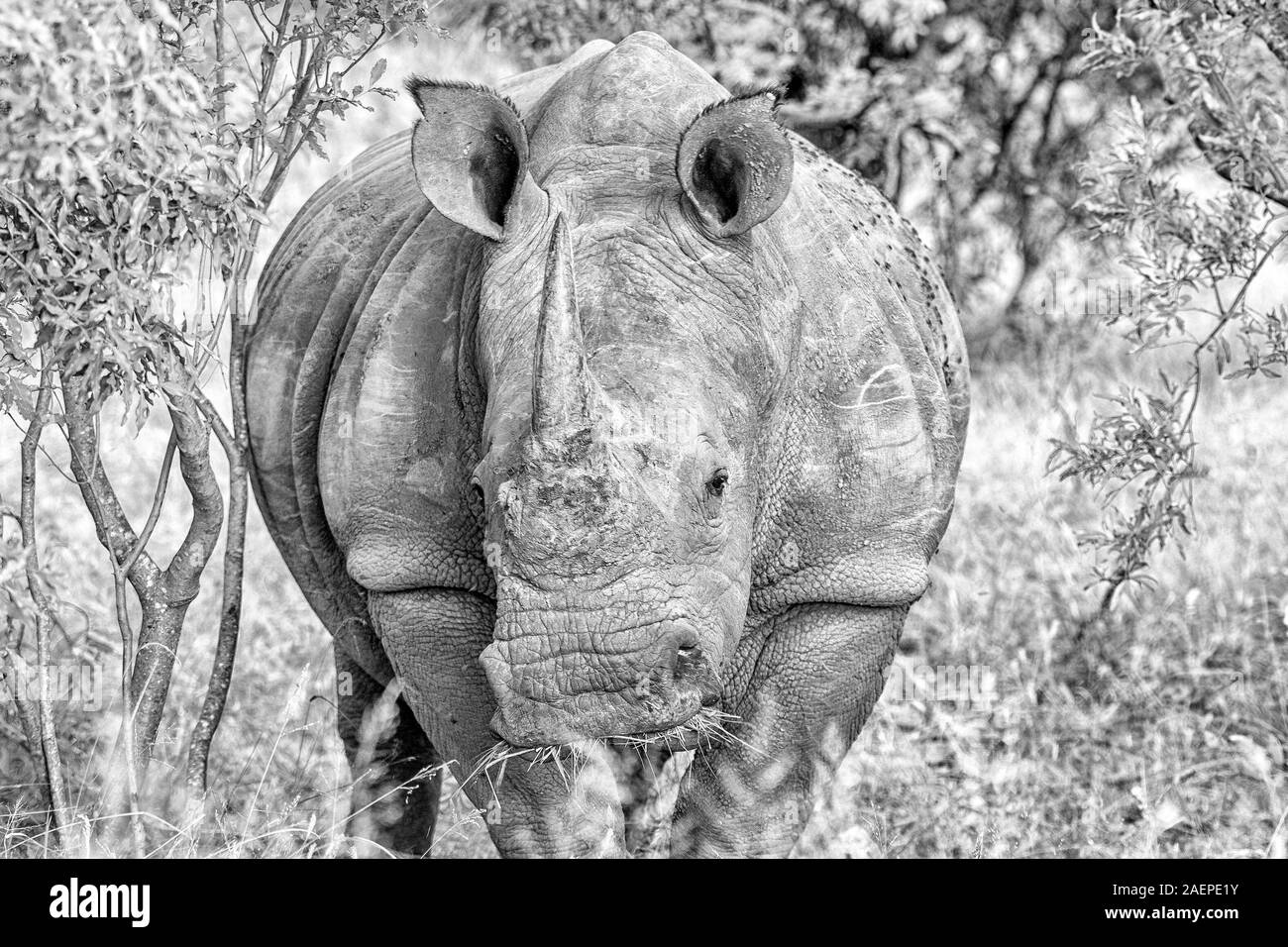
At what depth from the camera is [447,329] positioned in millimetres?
5195

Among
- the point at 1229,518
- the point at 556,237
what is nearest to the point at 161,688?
the point at 556,237

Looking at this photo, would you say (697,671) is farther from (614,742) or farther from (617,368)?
(617,368)

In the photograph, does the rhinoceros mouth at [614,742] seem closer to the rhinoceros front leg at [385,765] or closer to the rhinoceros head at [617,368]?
the rhinoceros head at [617,368]

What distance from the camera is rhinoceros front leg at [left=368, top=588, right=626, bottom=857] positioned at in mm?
5152

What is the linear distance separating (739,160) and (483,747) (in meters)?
1.78

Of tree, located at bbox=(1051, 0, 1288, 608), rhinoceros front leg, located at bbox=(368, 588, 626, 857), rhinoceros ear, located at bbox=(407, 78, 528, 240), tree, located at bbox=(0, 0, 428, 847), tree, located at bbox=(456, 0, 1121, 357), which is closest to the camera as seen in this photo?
tree, located at bbox=(0, 0, 428, 847)

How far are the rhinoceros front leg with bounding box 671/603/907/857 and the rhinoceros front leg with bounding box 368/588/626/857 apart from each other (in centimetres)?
28

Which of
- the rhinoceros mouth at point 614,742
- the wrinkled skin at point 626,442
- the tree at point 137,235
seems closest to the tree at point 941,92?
the tree at point 137,235

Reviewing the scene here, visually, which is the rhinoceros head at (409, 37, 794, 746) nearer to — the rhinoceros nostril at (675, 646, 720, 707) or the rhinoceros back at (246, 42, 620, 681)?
the rhinoceros nostril at (675, 646, 720, 707)

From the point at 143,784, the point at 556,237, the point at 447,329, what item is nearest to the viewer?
the point at 556,237

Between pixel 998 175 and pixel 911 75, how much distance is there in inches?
38.9

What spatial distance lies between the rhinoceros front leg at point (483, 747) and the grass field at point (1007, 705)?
27 centimetres

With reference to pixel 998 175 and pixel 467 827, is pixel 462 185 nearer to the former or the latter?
pixel 467 827

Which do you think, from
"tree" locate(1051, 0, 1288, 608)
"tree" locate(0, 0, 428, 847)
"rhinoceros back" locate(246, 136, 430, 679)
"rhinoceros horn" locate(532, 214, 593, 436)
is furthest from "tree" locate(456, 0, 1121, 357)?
"rhinoceros horn" locate(532, 214, 593, 436)
